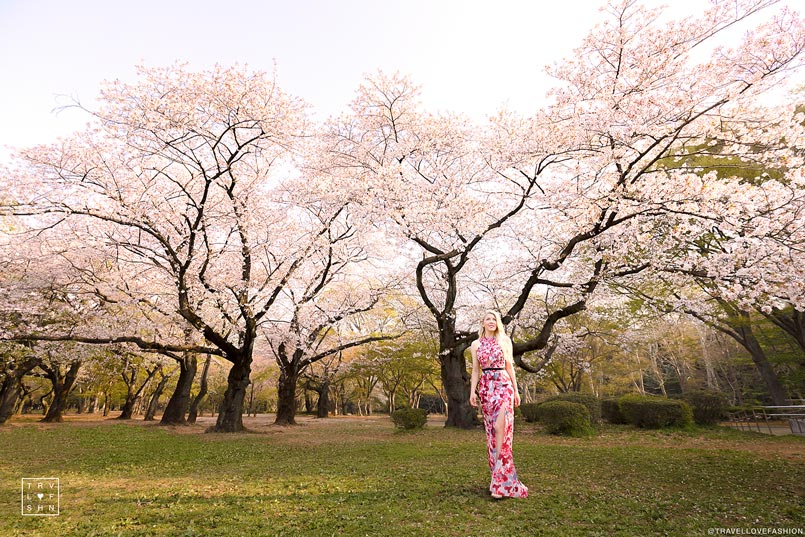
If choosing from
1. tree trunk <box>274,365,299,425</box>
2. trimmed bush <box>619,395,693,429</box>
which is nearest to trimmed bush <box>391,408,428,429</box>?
tree trunk <box>274,365,299,425</box>

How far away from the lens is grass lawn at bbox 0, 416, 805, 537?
15.8 feet

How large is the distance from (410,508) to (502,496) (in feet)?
4.79

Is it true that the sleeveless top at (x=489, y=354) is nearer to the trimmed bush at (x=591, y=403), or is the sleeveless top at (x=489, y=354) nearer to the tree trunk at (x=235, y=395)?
the trimmed bush at (x=591, y=403)

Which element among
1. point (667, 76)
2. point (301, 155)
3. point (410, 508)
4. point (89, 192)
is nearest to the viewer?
point (410, 508)

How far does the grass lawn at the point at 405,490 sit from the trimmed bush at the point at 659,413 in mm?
4489

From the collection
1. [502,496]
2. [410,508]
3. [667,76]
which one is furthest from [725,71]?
[410,508]

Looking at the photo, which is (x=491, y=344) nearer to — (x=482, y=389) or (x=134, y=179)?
(x=482, y=389)

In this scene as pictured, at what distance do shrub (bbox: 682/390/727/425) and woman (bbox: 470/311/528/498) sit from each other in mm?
15739

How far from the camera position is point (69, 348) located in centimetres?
2059

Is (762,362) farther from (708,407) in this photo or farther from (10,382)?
(10,382)

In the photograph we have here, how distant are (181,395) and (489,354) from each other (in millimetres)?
23088

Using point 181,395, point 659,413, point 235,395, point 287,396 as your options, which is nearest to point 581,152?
point 659,413

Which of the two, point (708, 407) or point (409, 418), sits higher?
point (708, 407)

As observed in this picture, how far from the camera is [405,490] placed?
21.2 ft
